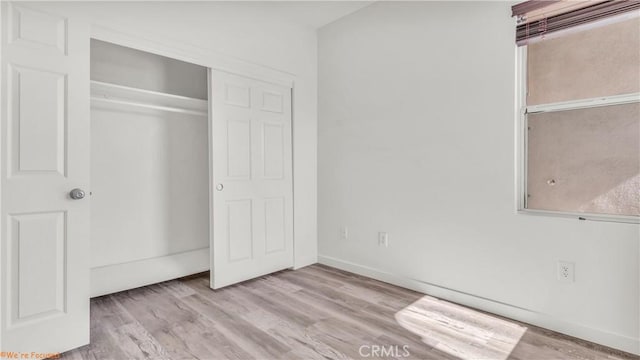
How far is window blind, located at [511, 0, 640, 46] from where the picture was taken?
184 centimetres

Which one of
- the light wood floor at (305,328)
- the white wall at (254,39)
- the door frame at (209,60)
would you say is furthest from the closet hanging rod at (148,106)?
the light wood floor at (305,328)

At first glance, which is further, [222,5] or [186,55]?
[222,5]

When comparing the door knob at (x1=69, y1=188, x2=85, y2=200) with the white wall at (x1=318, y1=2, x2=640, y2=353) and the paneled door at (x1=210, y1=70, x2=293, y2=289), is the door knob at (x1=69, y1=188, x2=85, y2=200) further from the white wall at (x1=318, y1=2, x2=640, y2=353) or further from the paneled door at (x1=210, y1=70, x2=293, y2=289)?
the white wall at (x1=318, y1=2, x2=640, y2=353)

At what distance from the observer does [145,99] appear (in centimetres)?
277

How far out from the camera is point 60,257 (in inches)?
71.5

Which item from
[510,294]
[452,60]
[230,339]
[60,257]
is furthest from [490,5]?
[60,257]

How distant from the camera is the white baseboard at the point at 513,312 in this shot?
1.81 m

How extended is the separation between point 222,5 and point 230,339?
102 inches

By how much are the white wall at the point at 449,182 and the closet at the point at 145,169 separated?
1.35 metres

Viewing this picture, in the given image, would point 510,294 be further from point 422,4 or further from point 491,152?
point 422,4

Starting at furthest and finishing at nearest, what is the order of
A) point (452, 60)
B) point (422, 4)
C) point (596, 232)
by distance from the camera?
point (422, 4) < point (452, 60) < point (596, 232)

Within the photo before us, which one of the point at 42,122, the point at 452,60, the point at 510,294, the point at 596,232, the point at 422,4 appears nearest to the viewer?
the point at 42,122

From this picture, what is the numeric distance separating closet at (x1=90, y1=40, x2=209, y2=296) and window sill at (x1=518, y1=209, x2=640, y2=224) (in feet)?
9.42

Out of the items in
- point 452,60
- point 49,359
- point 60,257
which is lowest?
point 49,359
